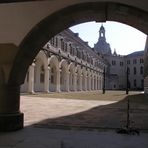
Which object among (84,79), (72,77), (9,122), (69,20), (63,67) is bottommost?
(9,122)

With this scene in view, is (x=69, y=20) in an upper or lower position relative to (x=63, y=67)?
lower

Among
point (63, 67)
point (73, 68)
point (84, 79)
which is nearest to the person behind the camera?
point (63, 67)

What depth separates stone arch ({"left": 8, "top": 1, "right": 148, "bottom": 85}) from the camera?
25.4ft

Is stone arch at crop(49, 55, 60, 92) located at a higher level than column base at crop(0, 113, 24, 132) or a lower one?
higher

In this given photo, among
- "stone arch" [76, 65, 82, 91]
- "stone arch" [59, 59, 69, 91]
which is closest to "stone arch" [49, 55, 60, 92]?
"stone arch" [59, 59, 69, 91]

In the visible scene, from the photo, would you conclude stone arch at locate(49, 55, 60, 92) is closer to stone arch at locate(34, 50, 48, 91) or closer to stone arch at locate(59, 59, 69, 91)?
stone arch at locate(34, 50, 48, 91)

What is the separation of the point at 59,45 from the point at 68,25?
123 feet

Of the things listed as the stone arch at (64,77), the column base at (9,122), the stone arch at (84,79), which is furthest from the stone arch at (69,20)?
the stone arch at (84,79)

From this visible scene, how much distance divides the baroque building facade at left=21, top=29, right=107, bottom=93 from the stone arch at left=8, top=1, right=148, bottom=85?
27.2 metres

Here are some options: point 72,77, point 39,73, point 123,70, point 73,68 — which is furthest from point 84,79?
point 123,70

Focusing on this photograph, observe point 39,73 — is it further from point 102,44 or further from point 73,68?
point 102,44

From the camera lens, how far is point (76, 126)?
9.95m

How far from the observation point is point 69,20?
868cm

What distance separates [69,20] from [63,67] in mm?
42448
